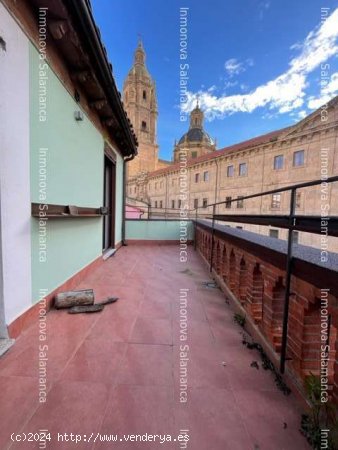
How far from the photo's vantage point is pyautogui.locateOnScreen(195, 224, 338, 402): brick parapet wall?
4.07 ft

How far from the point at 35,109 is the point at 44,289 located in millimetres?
1921

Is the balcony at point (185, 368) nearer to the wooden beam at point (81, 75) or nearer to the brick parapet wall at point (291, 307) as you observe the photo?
the brick parapet wall at point (291, 307)

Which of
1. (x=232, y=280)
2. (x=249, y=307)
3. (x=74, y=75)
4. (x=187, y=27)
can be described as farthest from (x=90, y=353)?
(x=187, y=27)

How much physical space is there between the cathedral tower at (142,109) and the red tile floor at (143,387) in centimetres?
3394

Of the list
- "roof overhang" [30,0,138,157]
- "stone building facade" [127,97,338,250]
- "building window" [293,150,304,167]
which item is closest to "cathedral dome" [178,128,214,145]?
"stone building facade" [127,97,338,250]

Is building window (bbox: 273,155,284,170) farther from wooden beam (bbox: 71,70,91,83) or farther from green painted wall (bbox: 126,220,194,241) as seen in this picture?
wooden beam (bbox: 71,70,91,83)

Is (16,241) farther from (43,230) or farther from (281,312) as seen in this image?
(281,312)

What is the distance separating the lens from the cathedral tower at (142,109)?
35844mm

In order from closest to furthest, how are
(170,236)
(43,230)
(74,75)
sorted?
(43,230), (74,75), (170,236)

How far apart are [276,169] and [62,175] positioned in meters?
18.4

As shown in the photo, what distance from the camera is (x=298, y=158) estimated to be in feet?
53.8

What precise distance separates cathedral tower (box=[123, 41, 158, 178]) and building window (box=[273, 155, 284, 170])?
72.2ft

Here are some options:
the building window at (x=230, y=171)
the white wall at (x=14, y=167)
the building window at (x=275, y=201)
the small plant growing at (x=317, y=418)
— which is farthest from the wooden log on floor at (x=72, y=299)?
the building window at (x=230, y=171)

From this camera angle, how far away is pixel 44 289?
94.3 inches
